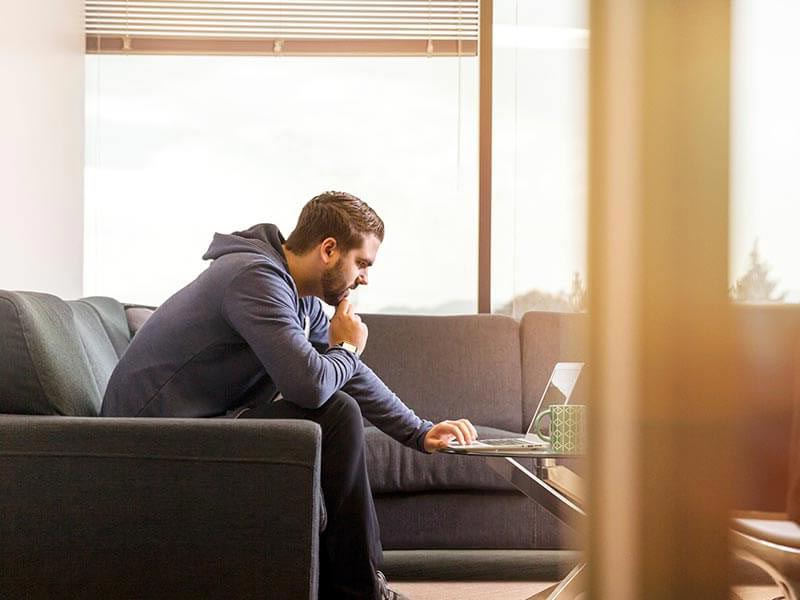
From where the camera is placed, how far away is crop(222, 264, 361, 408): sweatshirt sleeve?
1.92m

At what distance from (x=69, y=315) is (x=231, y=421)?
0.61m

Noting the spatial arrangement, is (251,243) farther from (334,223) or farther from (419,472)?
(419,472)

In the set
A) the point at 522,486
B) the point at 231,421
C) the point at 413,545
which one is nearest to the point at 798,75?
the point at 231,421

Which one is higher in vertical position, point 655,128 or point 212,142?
point 212,142

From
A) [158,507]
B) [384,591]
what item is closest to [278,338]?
[158,507]

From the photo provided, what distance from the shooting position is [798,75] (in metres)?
0.17

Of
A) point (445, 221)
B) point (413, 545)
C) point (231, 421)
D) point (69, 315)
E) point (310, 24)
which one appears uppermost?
point (310, 24)

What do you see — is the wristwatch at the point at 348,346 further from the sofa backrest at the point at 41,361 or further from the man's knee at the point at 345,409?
the sofa backrest at the point at 41,361

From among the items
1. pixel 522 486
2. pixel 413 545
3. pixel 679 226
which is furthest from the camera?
pixel 413 545

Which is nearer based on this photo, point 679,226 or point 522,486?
point 679,226

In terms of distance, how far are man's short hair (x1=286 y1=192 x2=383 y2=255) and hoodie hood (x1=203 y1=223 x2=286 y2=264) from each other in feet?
0.17

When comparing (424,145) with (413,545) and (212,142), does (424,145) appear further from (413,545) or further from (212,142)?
(413,545)

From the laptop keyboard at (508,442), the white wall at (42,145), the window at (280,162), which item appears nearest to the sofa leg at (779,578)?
the laptop keyboard at (508,442)

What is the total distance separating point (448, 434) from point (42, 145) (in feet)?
7.80
